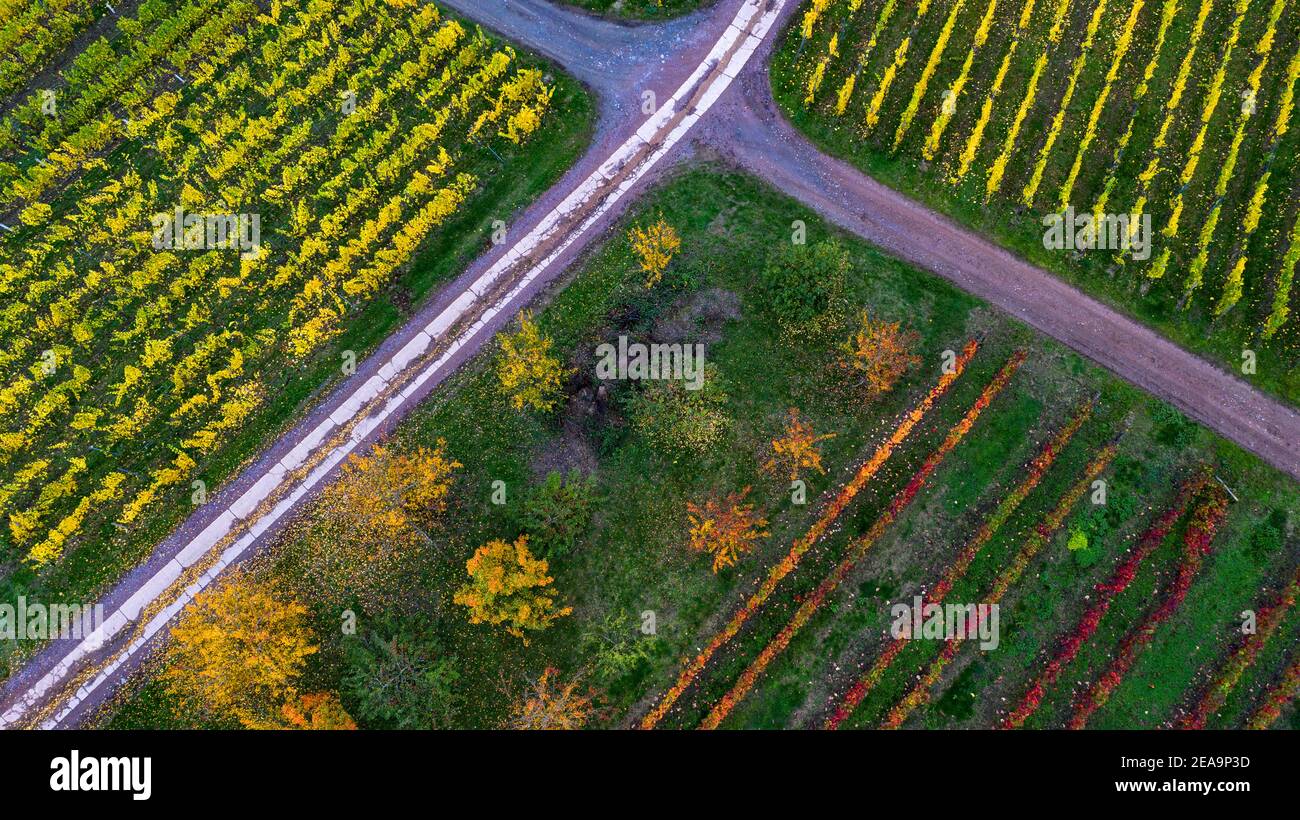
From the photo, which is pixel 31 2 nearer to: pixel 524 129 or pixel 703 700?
pixel 524 129

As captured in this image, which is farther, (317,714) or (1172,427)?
Result: (1172,427)

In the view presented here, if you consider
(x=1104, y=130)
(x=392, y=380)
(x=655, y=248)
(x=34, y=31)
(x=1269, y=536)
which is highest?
(x=34, y=31)

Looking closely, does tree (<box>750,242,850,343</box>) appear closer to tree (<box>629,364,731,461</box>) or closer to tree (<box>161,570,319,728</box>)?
tree (<box>629,364,731,461</box>)

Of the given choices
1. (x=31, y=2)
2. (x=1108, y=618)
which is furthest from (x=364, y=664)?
(x=31, y=2)
